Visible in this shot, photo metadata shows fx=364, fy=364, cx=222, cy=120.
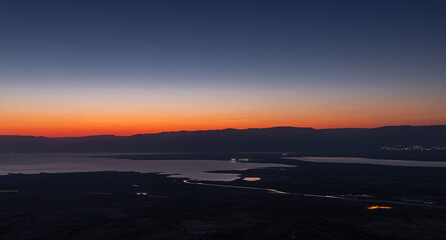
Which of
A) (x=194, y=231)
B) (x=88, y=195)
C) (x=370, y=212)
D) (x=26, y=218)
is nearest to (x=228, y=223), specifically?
(x=194, y=231)

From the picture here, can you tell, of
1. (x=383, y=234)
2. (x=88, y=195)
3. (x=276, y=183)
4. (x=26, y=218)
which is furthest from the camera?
(x=276, y=183)

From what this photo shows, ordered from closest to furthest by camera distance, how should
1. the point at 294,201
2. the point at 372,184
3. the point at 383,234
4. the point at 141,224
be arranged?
the point at 383,234, the point at 141,224, the point at 294,201, the point at 372,184

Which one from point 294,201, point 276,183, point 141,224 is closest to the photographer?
point 141,224

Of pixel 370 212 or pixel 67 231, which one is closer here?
pixel 67 231

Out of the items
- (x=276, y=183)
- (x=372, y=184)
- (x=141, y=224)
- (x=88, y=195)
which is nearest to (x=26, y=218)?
(x=141, y=224)

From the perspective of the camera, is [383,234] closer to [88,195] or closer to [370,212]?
[370,212]

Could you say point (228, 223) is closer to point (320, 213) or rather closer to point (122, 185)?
point (320, 213)
